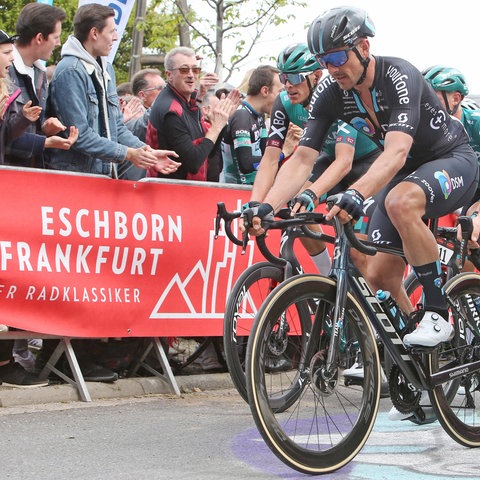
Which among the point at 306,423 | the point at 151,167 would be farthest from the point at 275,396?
the point at 151,167

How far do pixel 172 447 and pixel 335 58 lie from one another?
219cm

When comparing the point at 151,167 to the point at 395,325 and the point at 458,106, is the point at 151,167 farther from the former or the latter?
the point at 395,325

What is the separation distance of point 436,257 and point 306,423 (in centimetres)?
118

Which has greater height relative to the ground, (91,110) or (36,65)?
(36,65)

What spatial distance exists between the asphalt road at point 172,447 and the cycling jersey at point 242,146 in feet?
8.37

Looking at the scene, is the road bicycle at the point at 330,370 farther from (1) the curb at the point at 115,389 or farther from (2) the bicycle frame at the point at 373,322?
(1) the curb at the point at 115,389

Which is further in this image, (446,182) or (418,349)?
(446,182)

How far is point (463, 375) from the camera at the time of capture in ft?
18.4

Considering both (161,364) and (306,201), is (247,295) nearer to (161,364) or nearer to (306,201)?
(306,201)

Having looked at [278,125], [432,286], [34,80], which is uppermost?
[34,80]

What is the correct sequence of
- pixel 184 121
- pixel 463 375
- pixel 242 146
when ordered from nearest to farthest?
pixel 463 375 < pixel 184 121 < pixel 242 146

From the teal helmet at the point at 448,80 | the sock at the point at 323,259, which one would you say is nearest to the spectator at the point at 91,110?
the sock at the point at 323,259

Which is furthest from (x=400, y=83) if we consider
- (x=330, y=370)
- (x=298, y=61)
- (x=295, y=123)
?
(x=295, y=123)

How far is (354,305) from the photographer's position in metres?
4.91
